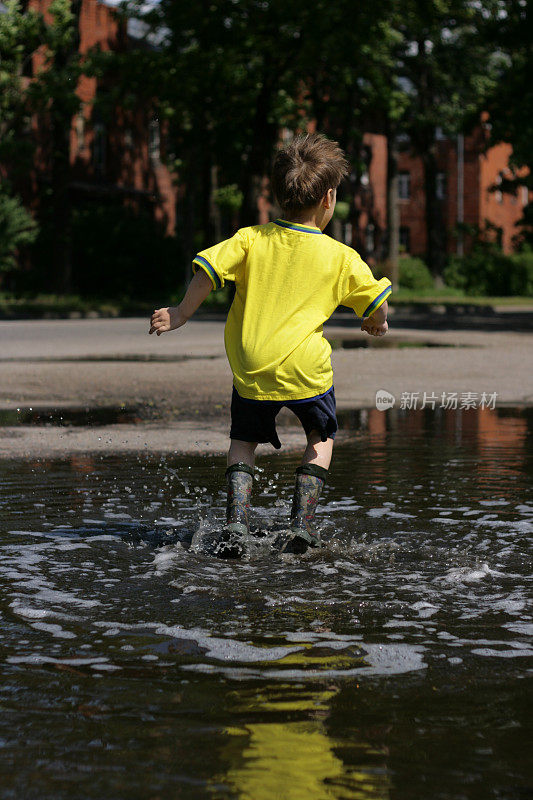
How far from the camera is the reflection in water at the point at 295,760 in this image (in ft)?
9.18

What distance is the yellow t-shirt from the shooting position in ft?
17.8

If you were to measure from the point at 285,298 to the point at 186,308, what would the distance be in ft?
1.31

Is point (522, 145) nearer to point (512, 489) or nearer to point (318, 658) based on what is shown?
point (512, 489)

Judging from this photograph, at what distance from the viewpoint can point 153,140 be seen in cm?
5503

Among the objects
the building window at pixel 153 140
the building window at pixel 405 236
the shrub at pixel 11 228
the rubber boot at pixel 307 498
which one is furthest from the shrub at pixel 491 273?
the rubber boot at pixel 307 498

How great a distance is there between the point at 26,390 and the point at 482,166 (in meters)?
64.1

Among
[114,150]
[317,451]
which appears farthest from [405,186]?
[317,451]

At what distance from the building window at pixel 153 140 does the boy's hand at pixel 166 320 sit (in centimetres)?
4963

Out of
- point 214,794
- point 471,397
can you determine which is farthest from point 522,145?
A: point 214,794

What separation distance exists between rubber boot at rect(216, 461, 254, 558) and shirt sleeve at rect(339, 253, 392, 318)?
81 cm

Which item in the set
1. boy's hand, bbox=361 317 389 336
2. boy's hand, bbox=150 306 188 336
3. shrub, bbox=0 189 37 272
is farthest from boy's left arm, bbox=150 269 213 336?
shrub, bbox=0 189 37 272

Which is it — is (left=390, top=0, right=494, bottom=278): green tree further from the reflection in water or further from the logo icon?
the reflection in water

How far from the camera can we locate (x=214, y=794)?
2771 mm

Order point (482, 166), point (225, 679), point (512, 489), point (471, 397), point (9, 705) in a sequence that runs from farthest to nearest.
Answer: point (482, 166) → point (471, 397) → point (512, 489) → point (225, 679) → point (9, 705)
